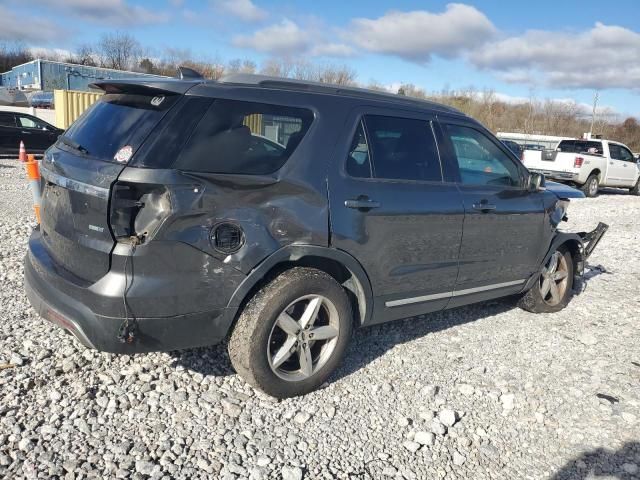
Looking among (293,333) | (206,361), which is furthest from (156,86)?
(206,361)

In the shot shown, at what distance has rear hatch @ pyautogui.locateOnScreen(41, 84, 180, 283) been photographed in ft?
8.95

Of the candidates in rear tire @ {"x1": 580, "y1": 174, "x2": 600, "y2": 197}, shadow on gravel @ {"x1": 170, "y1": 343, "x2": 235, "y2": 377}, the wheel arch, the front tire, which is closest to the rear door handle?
the wheel arch

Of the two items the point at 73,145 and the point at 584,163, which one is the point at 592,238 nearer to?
the point at 73,145

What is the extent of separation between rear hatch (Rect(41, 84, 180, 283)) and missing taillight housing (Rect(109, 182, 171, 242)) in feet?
0.14

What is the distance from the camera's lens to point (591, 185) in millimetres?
17016

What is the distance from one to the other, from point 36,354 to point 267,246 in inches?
74.0

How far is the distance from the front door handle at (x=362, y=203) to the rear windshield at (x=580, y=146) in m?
16.1

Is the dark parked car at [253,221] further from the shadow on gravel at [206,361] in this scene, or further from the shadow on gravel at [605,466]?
the shadow on gravel at [605,466]

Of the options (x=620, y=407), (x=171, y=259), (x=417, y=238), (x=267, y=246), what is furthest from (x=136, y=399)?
(x=620, y=407)

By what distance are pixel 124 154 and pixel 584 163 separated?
16599mm

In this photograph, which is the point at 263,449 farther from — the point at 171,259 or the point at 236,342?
the point at 171,259

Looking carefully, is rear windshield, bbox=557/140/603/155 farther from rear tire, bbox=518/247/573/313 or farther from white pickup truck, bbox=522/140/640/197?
rear tire, bbox=518/247/573/313

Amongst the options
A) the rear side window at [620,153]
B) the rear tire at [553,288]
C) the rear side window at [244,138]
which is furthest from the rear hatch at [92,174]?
the rear side window at [620,153]

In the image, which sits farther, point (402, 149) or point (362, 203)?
point (402, 149)
